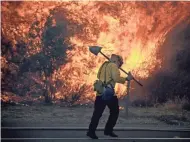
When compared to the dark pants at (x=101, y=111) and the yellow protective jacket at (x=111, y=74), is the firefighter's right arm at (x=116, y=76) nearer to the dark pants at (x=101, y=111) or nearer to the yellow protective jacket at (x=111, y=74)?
the yellow protective jacket at (x=111, y=74)

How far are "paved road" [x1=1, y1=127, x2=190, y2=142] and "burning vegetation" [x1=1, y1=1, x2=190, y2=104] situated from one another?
238 inches

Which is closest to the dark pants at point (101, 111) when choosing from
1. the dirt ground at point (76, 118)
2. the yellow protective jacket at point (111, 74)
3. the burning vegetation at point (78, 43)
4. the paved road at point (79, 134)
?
the paved road at point (79, 134)

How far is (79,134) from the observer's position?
24.1 ft

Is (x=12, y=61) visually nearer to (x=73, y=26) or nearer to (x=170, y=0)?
(x=73, y=26)

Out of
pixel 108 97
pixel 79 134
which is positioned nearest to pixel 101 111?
pixel 108 97

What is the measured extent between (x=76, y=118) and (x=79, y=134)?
2757mm

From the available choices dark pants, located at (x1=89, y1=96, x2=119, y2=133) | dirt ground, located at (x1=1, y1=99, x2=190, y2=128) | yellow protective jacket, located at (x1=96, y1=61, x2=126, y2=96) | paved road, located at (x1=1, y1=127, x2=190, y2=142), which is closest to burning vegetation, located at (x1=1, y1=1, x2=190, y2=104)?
dirt ground, located at (x1=1, y1=99, x2=190, y2=128)

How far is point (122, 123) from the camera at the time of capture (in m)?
9.34

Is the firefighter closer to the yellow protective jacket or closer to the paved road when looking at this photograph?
the yellow protective jacket

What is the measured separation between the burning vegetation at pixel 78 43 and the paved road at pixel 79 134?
238 inches

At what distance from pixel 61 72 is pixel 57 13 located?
2287 millimetres

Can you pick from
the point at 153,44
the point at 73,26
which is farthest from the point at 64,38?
the point at 153,44

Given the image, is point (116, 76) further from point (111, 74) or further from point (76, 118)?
point (76, 118)

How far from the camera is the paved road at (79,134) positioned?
6.79 meters
